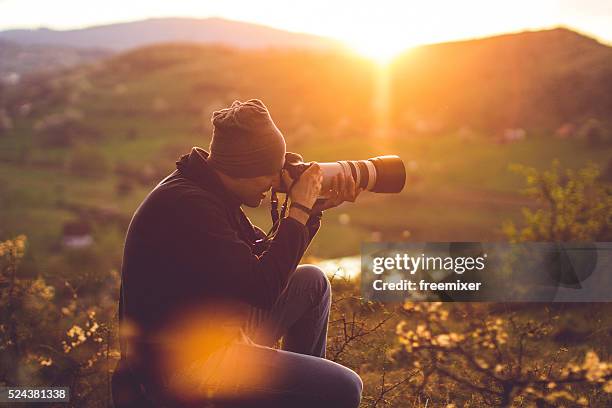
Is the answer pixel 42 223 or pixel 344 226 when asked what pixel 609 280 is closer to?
pixel 344 226

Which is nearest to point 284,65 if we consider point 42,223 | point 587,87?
point 42,223

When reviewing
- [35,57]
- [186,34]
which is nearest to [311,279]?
[35,57]

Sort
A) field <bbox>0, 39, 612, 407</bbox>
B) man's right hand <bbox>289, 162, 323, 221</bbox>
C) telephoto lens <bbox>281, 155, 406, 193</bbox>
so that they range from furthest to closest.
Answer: field <bbox>0, 39, 612, 407</bbox>, telephoto lens <bbox>281, 155, 406, 193</bbox>, man's right hand <bbox>289, 162, 323, 221</bbox>

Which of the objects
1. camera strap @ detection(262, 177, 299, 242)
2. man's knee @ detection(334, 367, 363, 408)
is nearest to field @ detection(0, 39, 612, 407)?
man's knee @ detection(334, 367, 363, 408)

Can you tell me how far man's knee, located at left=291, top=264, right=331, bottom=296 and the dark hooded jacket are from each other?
58 centimetres

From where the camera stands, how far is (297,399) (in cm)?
220

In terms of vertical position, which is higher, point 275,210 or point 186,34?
point 186,34

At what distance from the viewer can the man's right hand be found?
2.39 metres

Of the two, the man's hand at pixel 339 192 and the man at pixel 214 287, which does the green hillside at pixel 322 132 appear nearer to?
the man's hand at pixel 339 192

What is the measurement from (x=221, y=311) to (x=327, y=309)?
0.81 metres

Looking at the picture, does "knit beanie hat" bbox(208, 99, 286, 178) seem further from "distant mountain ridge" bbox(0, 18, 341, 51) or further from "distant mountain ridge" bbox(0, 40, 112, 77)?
"distant mountain ridge" bbox(0, 18, 341, 51)

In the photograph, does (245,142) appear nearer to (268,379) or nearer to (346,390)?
A: (268,379)

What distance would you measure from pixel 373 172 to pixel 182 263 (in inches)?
45.9

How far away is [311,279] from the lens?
2781mm
